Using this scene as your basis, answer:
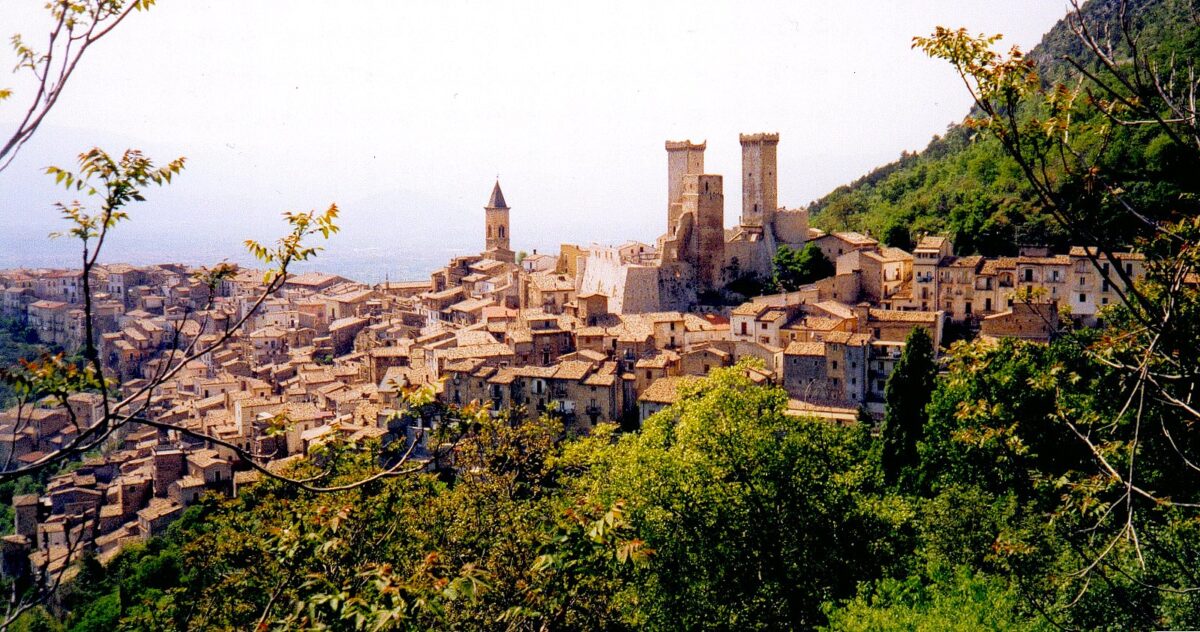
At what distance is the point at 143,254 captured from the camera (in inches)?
3418

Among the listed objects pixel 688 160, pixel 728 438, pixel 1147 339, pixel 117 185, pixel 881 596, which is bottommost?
pixel 881 596

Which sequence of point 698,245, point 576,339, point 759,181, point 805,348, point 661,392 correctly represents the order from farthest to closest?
point 759,181, point 698,245, point 576,339, point 805,348, point 661,392

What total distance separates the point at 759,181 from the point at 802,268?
351 inches

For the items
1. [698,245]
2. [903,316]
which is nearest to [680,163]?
[698,245]

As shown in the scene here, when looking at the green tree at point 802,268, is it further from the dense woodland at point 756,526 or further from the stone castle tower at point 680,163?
the dense woodland at point 756,526

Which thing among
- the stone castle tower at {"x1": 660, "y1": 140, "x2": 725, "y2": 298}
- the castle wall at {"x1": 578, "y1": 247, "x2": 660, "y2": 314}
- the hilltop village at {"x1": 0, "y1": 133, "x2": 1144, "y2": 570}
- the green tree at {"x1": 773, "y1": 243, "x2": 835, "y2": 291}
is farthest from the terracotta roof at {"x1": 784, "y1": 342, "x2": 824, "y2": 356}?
the stone castle tower at {"x1": 660, "y1": 140, "x2": 725, "y2": 298}

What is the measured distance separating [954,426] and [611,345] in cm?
1633

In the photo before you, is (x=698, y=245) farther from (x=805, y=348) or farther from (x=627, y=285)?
(x=805, y=348)

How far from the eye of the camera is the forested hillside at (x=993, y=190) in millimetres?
39062

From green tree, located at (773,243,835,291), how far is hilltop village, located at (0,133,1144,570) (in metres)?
0.88

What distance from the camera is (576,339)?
3791 cm

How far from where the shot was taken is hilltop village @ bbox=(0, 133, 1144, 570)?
3262 cm

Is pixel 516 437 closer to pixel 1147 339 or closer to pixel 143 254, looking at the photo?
pixel 1147 339

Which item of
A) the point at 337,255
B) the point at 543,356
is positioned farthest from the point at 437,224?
the point at 543,356
